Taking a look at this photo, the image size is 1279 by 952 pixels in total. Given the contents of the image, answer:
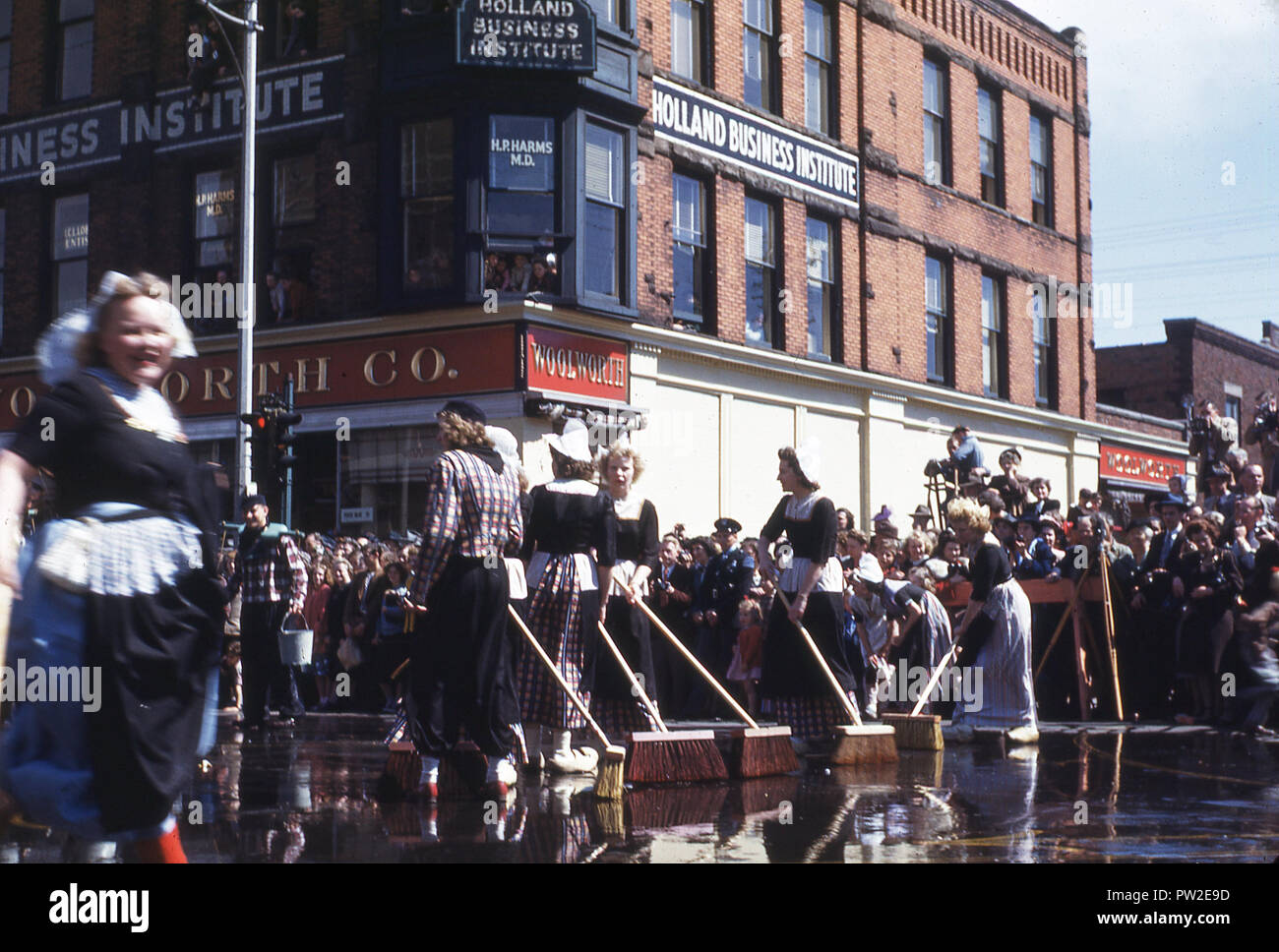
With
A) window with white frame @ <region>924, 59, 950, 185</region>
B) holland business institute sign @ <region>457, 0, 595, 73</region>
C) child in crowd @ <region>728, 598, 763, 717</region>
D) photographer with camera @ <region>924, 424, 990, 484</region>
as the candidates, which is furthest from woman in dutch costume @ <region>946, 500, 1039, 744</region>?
window with white frame @ <region>924, 59, 950, 185</region>

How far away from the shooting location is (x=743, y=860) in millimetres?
6281

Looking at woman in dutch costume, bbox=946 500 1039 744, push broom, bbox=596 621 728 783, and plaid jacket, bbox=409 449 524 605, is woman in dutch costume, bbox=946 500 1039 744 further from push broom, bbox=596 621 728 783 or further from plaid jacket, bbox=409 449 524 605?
plaid jacket, bbox=409 449 524 605

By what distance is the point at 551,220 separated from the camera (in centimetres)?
2005

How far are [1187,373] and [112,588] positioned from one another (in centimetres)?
3631

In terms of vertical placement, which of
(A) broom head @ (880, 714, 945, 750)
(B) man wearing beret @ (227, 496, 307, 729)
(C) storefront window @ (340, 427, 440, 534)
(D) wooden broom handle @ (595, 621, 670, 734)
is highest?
(C) storefront window @ (340, 427, 440, 534)

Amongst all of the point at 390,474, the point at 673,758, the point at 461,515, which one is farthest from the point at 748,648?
the point at 461,515

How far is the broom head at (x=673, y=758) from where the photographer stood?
895 centimetres

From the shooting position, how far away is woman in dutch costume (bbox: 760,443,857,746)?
33.9 ft

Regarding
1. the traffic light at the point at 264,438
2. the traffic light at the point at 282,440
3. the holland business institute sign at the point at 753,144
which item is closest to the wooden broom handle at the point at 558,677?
the traffic light at the point at 282,440

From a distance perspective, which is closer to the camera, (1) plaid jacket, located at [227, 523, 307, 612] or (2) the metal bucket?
(1) plaid jacket, located at [227, 523, 307, 612]

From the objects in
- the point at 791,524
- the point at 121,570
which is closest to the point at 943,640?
the point at 791,524

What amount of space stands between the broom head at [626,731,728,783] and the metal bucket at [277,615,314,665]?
5166 mm

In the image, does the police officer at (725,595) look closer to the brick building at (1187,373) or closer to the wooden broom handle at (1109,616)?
the wooden broom handle at (1109,616)

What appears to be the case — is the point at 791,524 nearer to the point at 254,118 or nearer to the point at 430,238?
the point at 430,238
